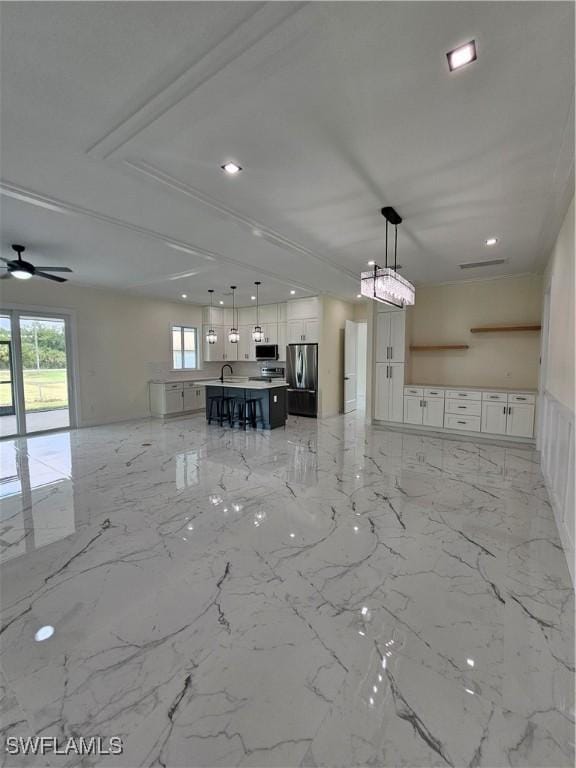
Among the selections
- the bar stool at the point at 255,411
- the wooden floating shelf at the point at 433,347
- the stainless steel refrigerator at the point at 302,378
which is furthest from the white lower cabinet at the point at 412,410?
the bar stool at the point at 255,411

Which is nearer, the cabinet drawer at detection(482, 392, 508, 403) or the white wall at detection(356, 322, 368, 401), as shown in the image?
the cabinet drawer at detection(482, 392, 508, 403)

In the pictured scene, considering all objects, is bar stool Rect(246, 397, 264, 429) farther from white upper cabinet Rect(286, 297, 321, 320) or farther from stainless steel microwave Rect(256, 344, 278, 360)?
white upper cabinet Rect(286, 297, 321, 320)

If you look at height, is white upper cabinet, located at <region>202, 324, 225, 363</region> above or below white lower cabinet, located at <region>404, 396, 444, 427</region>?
above

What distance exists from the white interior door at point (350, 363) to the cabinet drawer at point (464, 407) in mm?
2828

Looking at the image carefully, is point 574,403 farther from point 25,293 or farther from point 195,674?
point 25,293

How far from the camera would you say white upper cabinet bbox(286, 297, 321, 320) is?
7688 millimetres

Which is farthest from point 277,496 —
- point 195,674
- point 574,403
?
point 574,403

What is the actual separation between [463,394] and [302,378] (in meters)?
3.42

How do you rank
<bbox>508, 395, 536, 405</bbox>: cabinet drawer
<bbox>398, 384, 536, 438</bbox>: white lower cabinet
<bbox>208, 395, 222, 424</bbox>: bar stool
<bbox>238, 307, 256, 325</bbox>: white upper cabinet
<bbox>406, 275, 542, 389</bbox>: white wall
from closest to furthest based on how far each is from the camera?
<bbox>508, 395, 536, 405</bbox>: cabinet drawer → <bbox>398, 384, 536, 438</bbox>: white lower cabinet → <bbox>406, 275, 542, 389</bbox>: white wall → <bbox>208, 395, 222, 424</bbox>: bar stool → <bbox>238, 307, 256, 325</bbox>: white upper cabinet

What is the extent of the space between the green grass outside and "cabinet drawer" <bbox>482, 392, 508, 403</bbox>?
26.3ft

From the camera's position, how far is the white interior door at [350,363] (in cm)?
838

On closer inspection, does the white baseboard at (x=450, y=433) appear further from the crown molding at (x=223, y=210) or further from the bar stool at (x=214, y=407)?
the crown molding at (x=223, y=210)

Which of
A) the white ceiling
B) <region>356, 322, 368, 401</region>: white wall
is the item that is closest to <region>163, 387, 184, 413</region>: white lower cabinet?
the white ceiling

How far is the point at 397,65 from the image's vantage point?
1.66 meters
